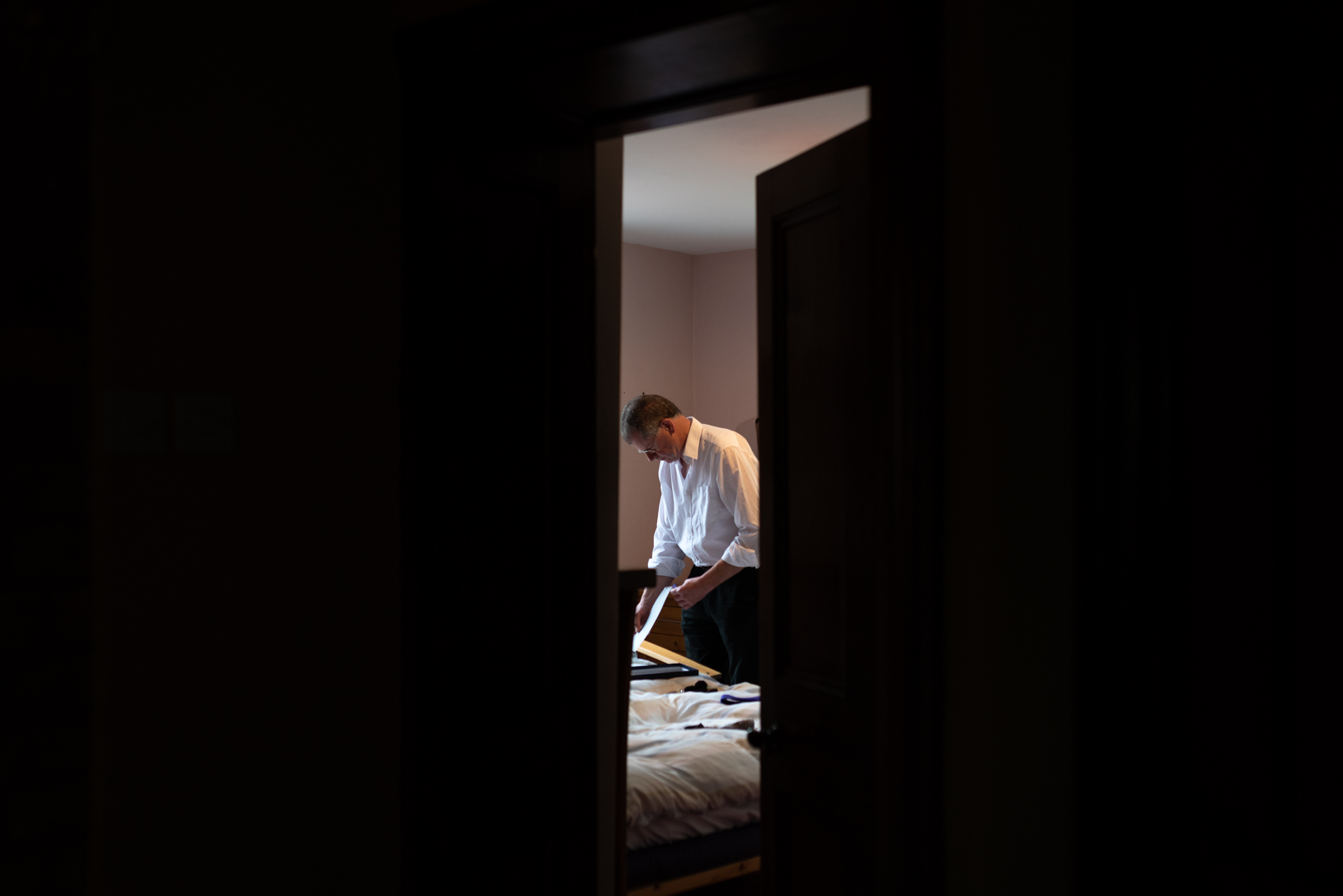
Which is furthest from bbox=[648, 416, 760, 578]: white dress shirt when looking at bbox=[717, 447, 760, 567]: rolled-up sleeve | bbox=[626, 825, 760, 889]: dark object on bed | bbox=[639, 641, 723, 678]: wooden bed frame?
bbox=[626, 825, 760, 889]: dark object on bed

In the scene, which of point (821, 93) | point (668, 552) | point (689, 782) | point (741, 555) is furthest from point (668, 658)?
point (821, 93)

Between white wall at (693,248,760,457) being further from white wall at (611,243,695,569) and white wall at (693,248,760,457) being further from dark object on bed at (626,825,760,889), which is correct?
dark object on bed at (626,825,760,889)

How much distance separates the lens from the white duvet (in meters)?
2.22

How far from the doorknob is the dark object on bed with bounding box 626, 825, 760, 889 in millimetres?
572

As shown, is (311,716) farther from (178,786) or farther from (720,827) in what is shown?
(720,827)

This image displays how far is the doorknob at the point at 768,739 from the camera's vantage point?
1.81 meters

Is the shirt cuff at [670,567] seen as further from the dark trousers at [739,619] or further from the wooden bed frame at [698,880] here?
the wooden bed frame at [698,880]

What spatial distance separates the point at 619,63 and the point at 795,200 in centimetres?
44

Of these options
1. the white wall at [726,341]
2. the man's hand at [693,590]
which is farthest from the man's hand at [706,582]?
the white wall at [726,341]

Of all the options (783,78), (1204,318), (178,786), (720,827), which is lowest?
(720,827)

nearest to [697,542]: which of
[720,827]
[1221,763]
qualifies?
[720,827]

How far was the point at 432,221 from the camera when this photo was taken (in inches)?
68.3

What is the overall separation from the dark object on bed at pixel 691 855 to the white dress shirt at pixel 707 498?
1.38 m

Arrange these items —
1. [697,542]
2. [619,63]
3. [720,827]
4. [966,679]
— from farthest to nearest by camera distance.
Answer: [697,542] → [720,827] → [619,63] → [966,679]
